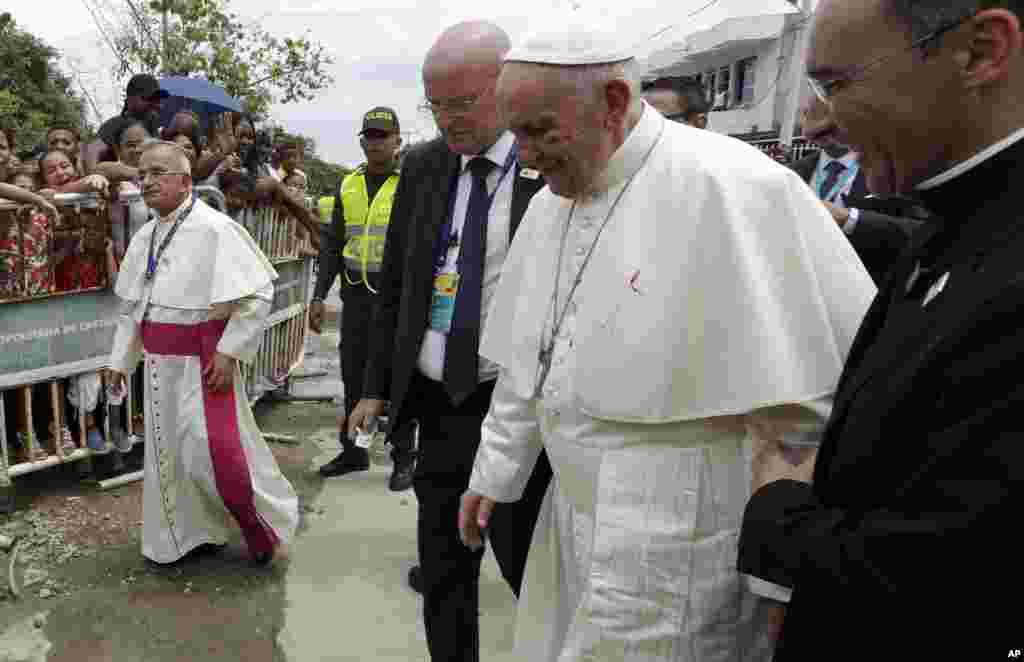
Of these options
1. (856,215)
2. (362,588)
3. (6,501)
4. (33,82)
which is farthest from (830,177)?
(33,82)

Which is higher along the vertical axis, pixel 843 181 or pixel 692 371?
pixel 843 181

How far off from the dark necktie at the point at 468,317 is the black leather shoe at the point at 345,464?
2753mm

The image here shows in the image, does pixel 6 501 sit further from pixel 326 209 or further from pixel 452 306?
pixel 452 306

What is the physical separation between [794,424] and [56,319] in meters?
4.04

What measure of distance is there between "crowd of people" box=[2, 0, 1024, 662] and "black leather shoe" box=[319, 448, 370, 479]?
239cm

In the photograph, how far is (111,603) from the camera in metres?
3.56

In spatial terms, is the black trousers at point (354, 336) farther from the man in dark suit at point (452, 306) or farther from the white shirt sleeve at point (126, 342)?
the man in dark suit at point (452, 306)

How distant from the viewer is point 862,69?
1.11 meters

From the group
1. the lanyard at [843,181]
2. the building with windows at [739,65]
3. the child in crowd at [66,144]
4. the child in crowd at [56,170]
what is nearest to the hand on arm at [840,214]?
the lanyard at [843,181]

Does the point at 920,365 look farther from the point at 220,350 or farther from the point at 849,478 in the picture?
the point at 220,350

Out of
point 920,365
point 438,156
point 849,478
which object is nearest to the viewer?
point 920,365

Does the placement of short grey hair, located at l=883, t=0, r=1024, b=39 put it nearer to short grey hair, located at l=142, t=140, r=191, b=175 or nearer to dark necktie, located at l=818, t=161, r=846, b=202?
dark necktie, located at l=818, t=161, r=846, b=202

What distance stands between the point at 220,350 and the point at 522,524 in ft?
6.27

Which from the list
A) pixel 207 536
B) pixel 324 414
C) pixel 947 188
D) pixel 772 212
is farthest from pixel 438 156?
pixel 324 414
